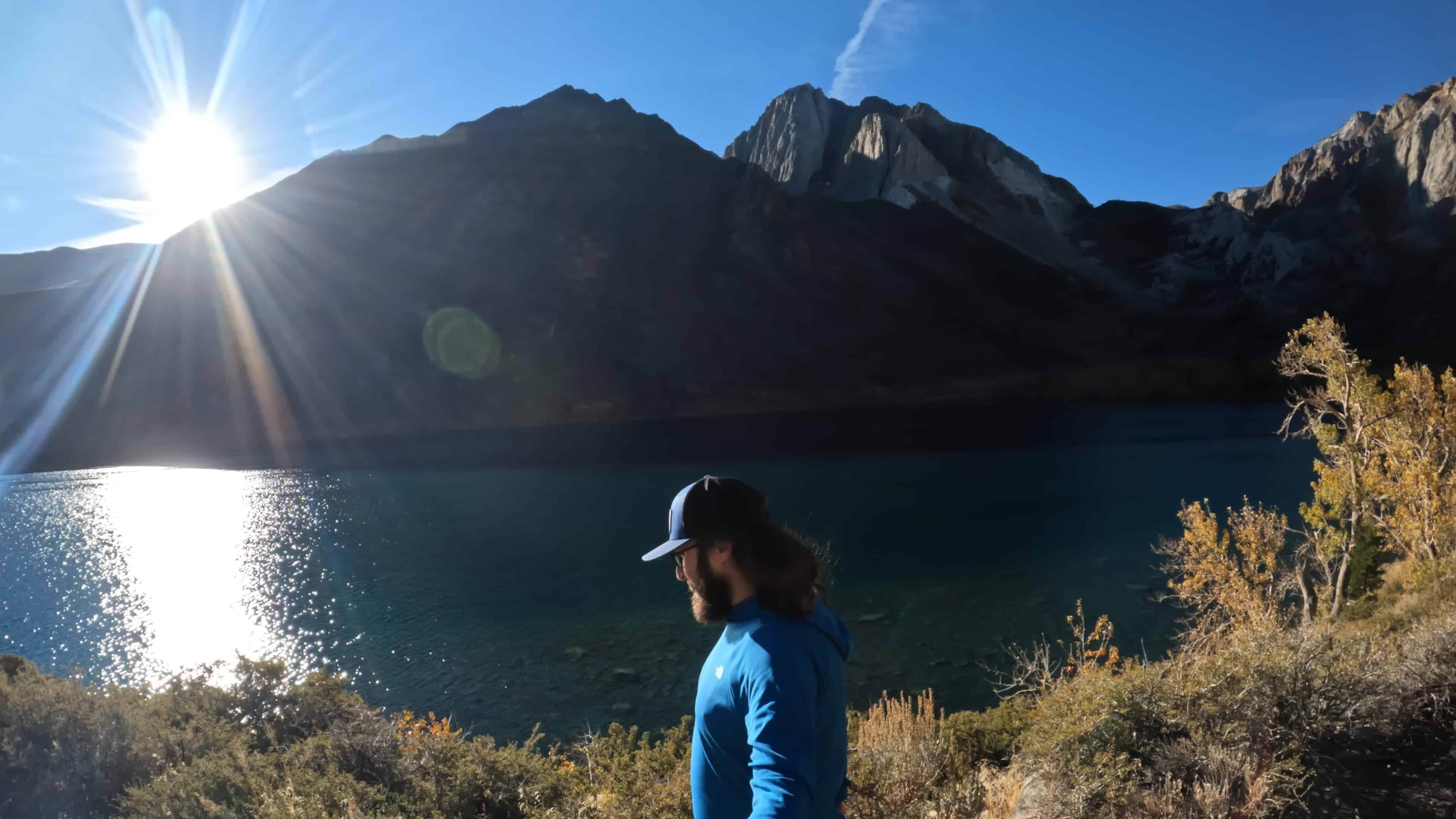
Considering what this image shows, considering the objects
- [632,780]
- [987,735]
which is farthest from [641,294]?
[632,780]

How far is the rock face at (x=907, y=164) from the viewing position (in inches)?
3799

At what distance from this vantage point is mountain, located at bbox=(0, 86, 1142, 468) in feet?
182

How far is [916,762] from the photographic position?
4090 millimetres

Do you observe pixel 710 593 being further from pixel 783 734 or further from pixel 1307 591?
pixel 1307 591

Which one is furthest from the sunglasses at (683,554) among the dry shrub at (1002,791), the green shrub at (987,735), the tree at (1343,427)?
the tree at (1343,427)

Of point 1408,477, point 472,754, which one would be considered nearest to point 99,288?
point 472,754

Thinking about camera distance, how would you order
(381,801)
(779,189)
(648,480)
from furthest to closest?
(779,189) < (648,480) < (381,801)

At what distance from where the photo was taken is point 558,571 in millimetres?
19547

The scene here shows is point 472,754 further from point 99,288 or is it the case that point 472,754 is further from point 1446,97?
point 1446,97

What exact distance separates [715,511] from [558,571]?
18.9 metres

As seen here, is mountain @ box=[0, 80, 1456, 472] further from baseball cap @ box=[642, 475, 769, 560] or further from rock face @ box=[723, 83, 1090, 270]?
baseball cap @ box=[642, 475, 769, 560]

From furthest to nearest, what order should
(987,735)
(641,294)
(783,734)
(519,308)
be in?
(641,294) < (519,308) < (987,735) < (783,734)

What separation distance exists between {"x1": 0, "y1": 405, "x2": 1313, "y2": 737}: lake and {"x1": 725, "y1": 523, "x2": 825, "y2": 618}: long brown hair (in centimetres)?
845

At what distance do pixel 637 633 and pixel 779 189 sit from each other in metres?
72.8
